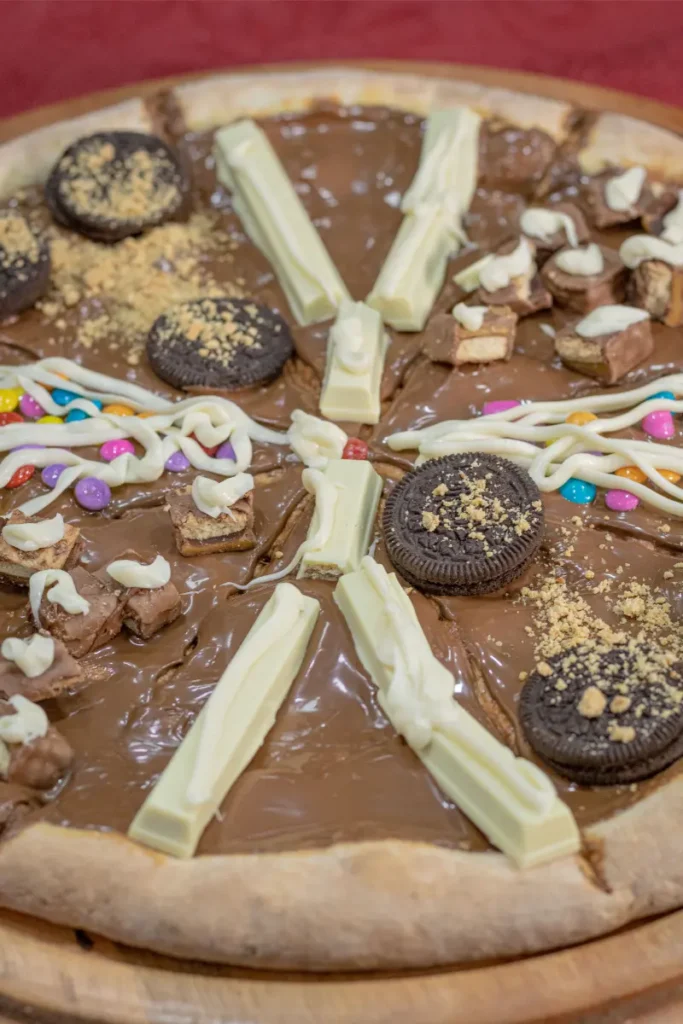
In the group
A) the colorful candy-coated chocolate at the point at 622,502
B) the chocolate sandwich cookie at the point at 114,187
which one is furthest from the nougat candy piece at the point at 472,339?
the chocolate sandwich cookie at the point at 114,187

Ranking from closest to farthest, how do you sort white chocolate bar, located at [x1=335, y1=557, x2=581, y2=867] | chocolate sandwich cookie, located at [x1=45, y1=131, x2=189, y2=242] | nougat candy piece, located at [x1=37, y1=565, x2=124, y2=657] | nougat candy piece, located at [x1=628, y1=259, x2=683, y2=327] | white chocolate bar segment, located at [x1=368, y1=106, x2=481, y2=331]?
white chocolate bar, located at [x1=335, y1=557, x2=581, y2=867] → nougat candy piece, located at [x1=37, y1=565, x2=124, y2=657] → nougat candy piece, located at [x1=628, y1=259, x2=683, y2=327] → white chocolate bar segment, located at [x1=368, y1=106, x2=481, y2=331] → chocolate sandwich cookie, located at [x1=45, y1=131, x2=189, y2=242]

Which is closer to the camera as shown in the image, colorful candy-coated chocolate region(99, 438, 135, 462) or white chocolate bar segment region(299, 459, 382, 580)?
white chocolate bar segment region(299, 459, 382, 580)

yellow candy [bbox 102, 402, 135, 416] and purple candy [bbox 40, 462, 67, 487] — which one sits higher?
yellow candy [bbox 102, 402, 135, 416]

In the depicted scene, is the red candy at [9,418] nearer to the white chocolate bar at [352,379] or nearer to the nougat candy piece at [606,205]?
the white chocolate bar at [352,379]

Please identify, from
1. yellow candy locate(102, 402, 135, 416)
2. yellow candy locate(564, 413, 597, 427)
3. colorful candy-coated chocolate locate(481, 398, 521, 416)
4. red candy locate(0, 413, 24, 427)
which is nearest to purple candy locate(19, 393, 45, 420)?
red candy locate(0, 413, 24, 427)

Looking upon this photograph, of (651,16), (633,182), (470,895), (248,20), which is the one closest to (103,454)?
(470,895)

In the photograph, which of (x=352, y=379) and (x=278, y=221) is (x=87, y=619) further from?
(x=278, y=221)

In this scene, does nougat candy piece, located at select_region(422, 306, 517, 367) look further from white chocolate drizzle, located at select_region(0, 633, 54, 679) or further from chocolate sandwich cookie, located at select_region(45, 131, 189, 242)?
white chocolate drizzle, located at select_region(0, 633, 54, 679)
